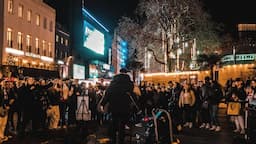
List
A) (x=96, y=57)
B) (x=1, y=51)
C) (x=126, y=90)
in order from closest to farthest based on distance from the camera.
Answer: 1. (x=126, y=90)
2. (x=1, y=51)
3. (x=96, y=57)

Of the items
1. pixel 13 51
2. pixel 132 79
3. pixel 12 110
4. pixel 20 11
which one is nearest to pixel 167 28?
pixel 20 11

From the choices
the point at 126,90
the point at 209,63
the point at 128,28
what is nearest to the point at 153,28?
the point at 128,28

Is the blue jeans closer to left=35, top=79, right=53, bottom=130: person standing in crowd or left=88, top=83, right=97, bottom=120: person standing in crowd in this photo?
left=88, top=83, right=97, bottom=120: person standing in crowd

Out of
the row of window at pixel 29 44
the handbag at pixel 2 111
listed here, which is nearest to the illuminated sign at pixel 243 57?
the row of window at pixel 29 44

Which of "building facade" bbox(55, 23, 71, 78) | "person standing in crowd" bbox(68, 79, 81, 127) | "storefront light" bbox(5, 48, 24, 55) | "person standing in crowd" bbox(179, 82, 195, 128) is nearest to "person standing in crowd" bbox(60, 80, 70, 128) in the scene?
"person standing in crowd" bbox(68, 79, 81, 127)

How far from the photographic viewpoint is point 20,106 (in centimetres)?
1694

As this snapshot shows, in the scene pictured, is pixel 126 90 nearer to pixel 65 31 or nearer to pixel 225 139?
pixel 225 139

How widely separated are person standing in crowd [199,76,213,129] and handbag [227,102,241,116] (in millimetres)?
1686

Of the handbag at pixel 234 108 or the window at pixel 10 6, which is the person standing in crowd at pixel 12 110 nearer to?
the handbag at pixel 234 108

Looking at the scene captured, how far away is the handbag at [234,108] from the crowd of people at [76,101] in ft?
0.56

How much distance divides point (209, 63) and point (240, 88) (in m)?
27.8

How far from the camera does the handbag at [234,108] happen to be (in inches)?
654

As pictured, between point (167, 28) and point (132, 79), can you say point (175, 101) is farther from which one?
point (167, 28)

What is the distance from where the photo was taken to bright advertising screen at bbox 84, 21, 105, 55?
60.3 m
